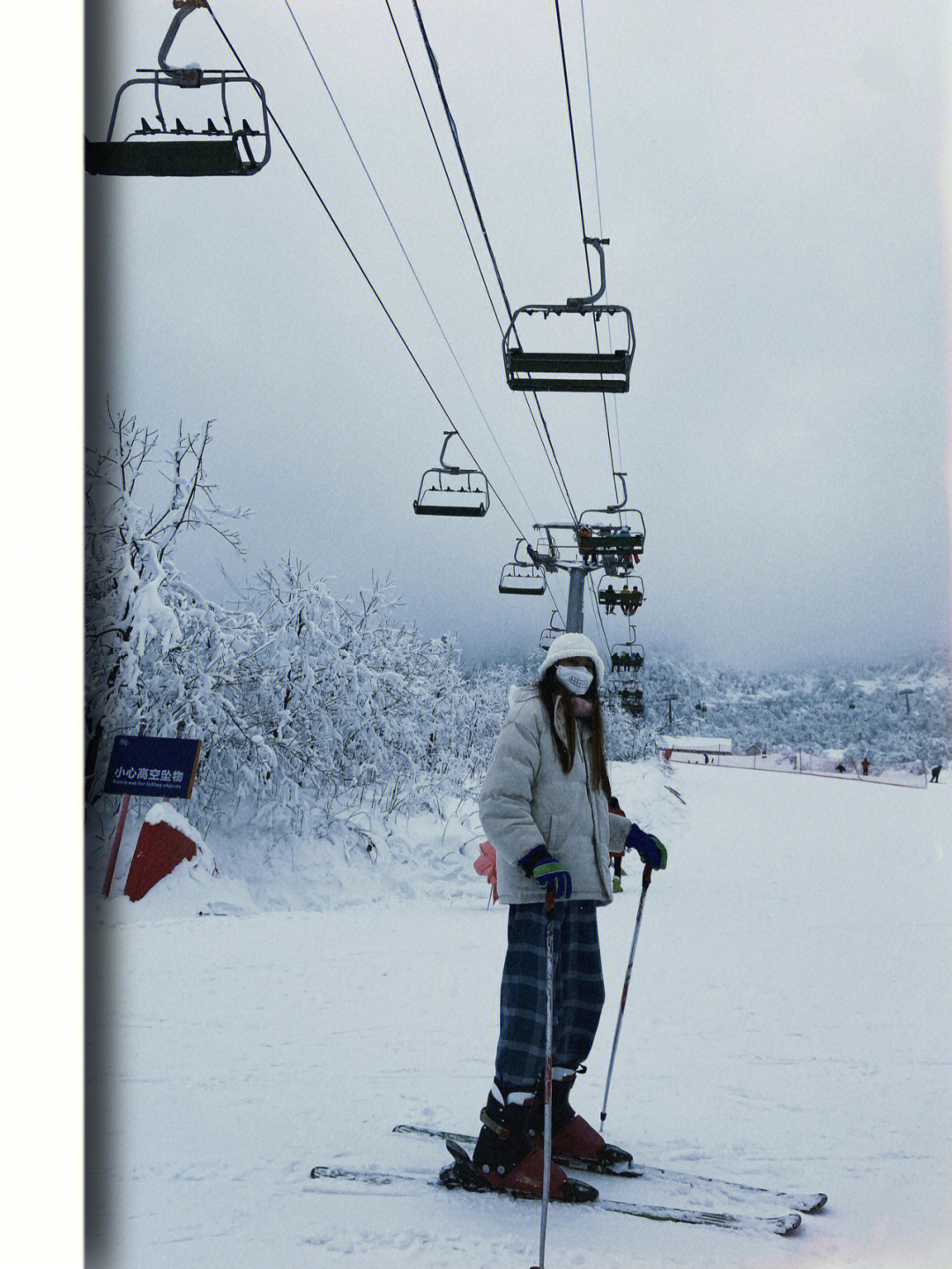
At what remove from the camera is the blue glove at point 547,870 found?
204cm

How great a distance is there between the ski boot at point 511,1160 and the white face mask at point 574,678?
87 centimetres

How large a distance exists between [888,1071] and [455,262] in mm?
3852

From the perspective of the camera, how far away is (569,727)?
7.47 feet

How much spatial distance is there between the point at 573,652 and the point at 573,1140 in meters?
1.08

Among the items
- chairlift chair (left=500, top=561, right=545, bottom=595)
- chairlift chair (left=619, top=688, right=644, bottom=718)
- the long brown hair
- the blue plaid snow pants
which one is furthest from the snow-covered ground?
chairlift chair (left=619, top=688, right=644, bottom=718)

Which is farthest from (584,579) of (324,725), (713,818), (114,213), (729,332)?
(114,213)

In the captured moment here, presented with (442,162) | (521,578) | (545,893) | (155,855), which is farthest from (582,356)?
(521,578)

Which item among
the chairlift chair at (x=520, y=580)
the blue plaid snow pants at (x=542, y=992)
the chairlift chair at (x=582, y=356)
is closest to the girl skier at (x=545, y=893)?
the blue plaid snow pants at (x=542, y=992)

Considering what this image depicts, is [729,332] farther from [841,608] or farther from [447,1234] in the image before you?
[447,1234]

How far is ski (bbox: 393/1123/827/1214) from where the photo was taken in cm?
205

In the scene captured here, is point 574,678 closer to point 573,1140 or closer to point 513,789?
point 513,789

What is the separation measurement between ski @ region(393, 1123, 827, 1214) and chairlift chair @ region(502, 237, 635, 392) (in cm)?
268

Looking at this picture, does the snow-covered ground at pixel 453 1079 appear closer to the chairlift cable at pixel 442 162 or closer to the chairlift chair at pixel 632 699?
the chairlift cable at pixel 442 162
